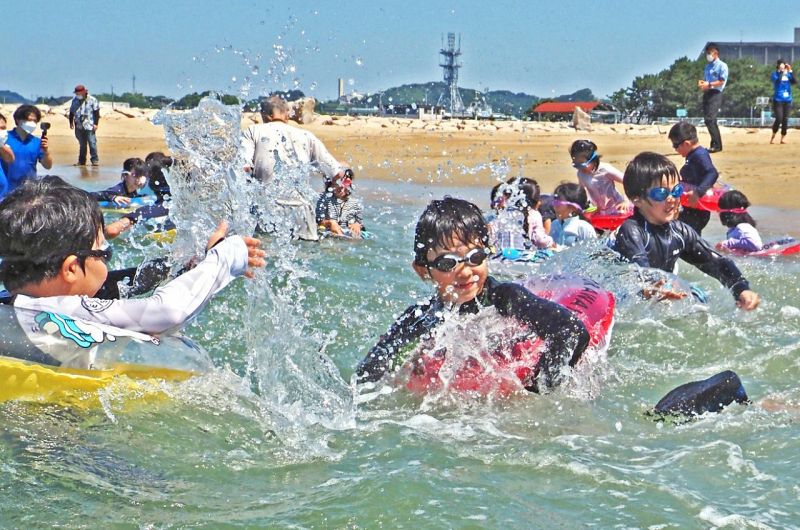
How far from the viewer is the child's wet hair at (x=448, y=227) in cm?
448

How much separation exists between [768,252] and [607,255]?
149 inches

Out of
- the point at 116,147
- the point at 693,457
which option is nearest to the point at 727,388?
the point at 693,457

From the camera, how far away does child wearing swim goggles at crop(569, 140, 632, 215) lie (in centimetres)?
973

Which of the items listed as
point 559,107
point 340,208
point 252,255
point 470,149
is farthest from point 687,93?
point 252,255

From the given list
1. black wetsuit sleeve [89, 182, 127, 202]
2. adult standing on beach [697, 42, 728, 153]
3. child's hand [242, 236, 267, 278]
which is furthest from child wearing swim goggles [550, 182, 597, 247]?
adult standing on beach [697, 42, 728, 153]

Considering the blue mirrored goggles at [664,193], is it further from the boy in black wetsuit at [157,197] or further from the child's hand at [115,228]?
the boy in black wetsuit at [157,197]

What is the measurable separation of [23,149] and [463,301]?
7.42 metres

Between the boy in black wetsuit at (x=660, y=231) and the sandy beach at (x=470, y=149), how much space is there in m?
7.82

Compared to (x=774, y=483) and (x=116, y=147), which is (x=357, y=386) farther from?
(x=116, y=147)

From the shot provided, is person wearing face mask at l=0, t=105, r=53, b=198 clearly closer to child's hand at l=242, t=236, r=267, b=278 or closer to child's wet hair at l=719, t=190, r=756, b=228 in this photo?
child's hand at l=242, t=236, r=267, b=278

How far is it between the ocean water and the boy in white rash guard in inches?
14.3

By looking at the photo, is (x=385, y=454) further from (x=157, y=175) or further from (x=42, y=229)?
(x=157, y=175)

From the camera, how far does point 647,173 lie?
6.18 m

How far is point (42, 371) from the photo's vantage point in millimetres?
3896
